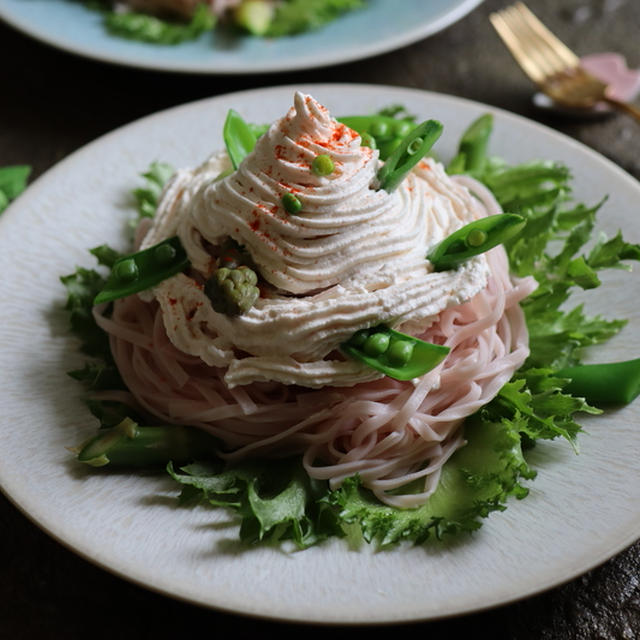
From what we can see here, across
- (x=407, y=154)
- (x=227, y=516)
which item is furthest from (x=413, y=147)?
(x=227, y=516)

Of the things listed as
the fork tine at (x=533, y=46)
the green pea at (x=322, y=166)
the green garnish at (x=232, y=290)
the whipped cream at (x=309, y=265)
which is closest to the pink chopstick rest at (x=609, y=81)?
the fork tine at (x=533, y=46)

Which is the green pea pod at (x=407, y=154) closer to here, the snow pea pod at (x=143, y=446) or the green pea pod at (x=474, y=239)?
the green pea pod at (x=474, y=239)

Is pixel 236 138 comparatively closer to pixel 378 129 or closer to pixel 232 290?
pixel 378 129

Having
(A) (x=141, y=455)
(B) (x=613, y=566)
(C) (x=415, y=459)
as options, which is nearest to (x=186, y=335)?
(A) (x=141, y=455)

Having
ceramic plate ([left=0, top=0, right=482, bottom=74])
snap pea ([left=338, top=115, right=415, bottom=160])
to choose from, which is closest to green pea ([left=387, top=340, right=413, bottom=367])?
snap pea ([left=338, top=115, right=415, bottom=160])

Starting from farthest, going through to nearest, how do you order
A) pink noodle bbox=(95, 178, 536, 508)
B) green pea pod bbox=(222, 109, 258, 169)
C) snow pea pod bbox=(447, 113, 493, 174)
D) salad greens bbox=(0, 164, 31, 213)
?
salad greens bbox=(0, 164, 31, 213)
snow pea pod bbox=(447, 113, 493, 174)
green pea pod bbox=(222, 109, 258, 169)
pink noodle bbox=(95, 178, 536, 508)

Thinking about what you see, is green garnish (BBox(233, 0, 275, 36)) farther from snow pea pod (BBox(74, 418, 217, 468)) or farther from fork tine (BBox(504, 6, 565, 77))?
snow pea pod (BBox(74, 418, 217, 468))
